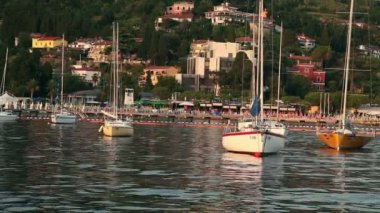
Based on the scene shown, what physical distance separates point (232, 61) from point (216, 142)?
11907cm

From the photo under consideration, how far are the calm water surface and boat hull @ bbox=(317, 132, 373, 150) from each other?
1.56m

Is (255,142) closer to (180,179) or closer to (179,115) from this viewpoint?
(180,179)

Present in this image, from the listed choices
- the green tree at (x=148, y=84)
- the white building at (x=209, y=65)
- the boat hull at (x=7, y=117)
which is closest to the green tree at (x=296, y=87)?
the white building at (x=209, y=65)

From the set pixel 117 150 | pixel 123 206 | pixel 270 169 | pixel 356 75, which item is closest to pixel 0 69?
pixel 356 75

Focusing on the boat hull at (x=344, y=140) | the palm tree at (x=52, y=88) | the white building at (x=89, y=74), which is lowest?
the boat hull at (x=344, y=140)

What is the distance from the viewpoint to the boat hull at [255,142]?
5294 centimetres

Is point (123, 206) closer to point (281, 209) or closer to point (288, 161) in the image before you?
point (281, 209)

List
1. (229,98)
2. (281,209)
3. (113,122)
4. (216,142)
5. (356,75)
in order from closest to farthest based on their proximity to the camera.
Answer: (281,209) → (216,142) → (113,122) → (229,98) → (356,75)

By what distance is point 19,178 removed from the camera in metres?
39.2

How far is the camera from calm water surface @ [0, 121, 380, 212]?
32.3 meters

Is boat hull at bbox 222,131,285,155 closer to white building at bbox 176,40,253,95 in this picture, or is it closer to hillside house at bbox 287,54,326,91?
white building at bbox 176,40,253,95

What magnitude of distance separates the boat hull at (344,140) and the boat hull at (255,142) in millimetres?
9358

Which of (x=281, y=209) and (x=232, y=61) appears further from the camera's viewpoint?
(x=232, y=61)

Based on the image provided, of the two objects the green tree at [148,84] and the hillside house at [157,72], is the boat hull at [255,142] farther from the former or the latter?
the hillside house at [157,72]
